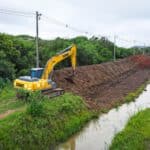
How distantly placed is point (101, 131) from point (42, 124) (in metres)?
4.07

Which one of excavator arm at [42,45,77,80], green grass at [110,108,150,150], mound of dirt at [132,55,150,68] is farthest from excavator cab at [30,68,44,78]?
mound of dirt at [132,55,150,68]

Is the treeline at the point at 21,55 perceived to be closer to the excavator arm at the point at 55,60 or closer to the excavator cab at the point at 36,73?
the excavator arm at the point at 55,60

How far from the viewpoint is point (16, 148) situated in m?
13.9

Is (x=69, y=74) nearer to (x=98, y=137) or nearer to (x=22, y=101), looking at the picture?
(x=22, y=101)

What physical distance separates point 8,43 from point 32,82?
1045 centimetres

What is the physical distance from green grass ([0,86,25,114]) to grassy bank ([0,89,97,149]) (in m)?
1.21

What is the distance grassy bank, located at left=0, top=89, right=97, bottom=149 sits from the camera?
47.1ft

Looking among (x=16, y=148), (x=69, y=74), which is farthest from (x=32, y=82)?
(x=69, y=74)

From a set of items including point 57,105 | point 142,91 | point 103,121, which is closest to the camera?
point 57,105

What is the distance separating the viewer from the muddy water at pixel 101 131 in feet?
52.4

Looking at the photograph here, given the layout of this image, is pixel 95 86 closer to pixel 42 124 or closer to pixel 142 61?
pixel 42 124

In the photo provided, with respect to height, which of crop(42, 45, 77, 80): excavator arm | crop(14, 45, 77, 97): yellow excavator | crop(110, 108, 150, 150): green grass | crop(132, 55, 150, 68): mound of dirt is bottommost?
crop(110, 108, 150, 150): green grass

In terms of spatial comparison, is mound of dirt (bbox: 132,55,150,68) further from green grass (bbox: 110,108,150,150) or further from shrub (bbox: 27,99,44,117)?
shrub (bbox: 27,99,44,117)

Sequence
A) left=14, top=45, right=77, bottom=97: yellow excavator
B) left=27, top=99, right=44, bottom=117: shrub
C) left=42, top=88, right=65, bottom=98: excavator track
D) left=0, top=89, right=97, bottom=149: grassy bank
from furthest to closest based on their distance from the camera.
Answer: left=42, top=88, right=65, bottom=98: excavator track → left=14, top=45, right=77, bottom=97: yellow excavator → left=27, top=99, right=44, bottom=117: shrub → left=0, top=89, right=97, bottom=149: grassy bank
